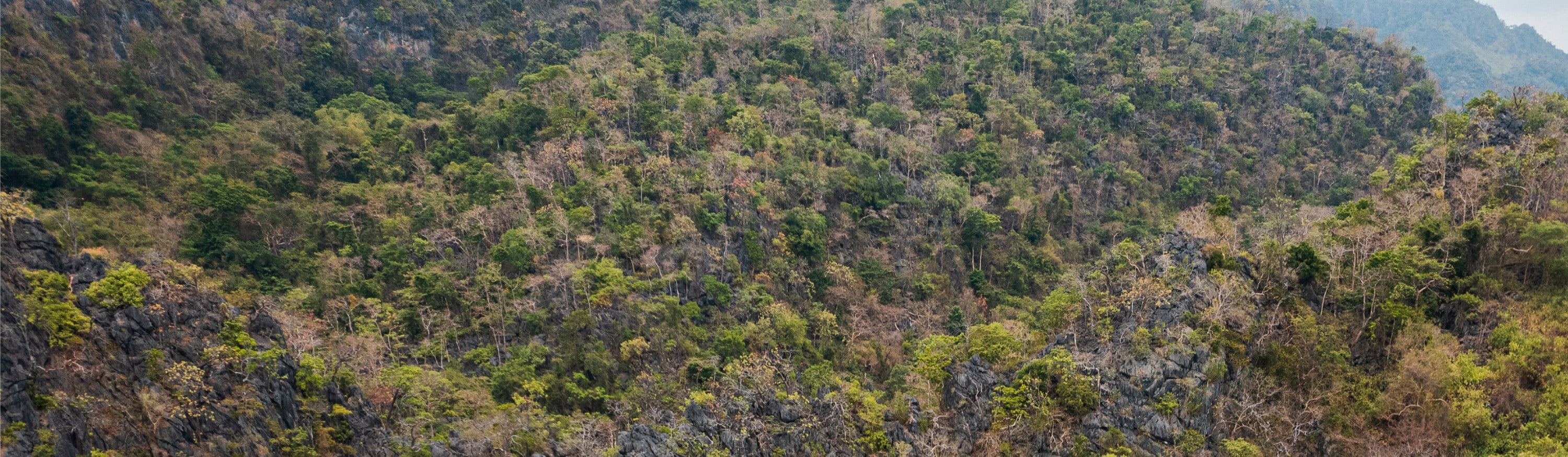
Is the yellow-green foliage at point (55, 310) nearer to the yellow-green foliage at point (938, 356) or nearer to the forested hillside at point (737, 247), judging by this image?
the forested hillside at point (737, 247)

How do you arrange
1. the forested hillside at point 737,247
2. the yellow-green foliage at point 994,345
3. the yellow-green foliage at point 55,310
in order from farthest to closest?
the yellow-green foliage at point 994,345
the forested hillside at point 737,247
the yellow-green foliage at point 55,310

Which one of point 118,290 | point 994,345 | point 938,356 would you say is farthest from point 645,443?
point 118,290

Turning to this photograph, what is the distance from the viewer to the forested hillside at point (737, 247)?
24969 mm

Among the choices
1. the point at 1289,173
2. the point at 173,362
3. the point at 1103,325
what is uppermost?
the point at 173,362

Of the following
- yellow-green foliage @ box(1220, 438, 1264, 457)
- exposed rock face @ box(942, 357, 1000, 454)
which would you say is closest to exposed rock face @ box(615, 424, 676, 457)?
exposed rock face @ box(942, 357, 1000, 454)

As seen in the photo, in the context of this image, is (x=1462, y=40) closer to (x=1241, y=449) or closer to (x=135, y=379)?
(x=1241, y=449)

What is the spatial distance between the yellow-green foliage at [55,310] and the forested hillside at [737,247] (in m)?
0.08

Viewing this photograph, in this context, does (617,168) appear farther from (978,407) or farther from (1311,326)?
(1311,326)

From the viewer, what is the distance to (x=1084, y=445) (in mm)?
26891

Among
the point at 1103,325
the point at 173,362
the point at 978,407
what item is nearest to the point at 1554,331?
the point at 1103,325

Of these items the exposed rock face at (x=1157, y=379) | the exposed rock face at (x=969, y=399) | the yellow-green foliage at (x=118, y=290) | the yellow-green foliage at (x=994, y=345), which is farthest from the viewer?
the yellow-green foliage at (x=994, y=345)

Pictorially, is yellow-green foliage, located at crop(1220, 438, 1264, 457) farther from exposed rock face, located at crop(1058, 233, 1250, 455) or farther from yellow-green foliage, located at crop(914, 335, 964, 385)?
yellow-green foliage, located at crop(914, 335, 964, 385)

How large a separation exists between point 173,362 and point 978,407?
22.7 m

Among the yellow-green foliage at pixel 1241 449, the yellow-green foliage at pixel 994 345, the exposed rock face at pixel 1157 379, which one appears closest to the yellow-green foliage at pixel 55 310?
the yellow-green foliage at pixel 994 345
